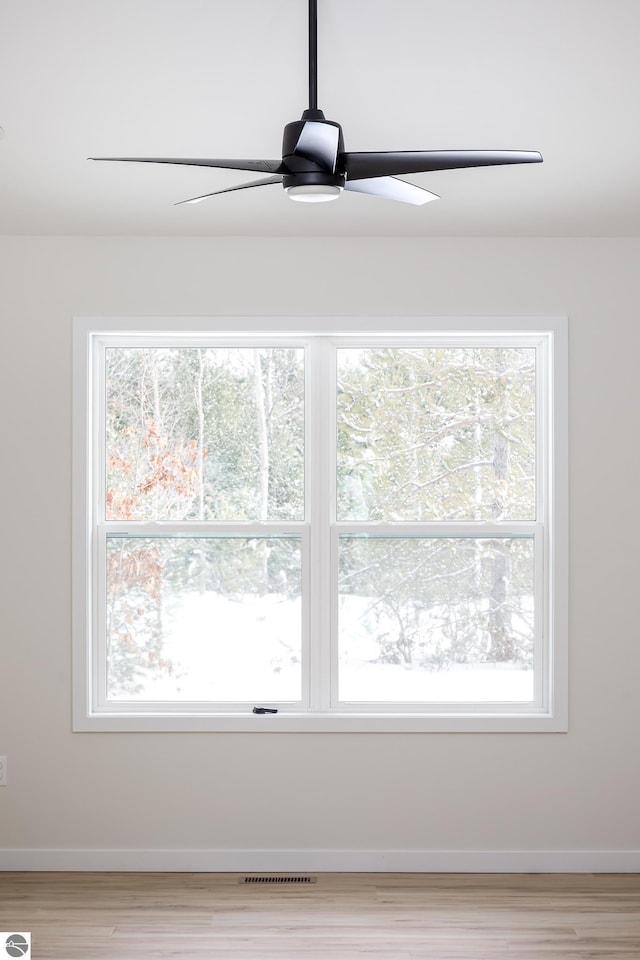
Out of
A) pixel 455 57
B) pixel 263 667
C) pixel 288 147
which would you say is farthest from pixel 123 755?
pixel 455 57

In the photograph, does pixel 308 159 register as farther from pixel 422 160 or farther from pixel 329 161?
pixel 422 160

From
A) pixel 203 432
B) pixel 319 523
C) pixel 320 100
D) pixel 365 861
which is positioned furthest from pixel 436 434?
pixel 365 861

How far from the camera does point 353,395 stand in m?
3.87

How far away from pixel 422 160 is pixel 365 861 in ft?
9.63

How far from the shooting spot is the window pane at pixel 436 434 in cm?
386

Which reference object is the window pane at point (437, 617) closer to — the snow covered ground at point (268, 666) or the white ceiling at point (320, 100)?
the snow covered ground at point (268, 666)

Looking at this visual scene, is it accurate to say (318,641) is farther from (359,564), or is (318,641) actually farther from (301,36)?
(301,36)

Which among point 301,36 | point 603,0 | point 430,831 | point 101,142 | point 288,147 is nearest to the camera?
point 288,147

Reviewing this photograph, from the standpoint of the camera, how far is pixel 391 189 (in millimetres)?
2264

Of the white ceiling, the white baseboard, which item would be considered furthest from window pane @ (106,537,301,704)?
the white ceiling

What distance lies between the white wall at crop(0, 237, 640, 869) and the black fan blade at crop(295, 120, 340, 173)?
5.87 feet

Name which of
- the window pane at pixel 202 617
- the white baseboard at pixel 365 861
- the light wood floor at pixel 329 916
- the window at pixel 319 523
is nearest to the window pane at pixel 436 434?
the window at pixel 319 523

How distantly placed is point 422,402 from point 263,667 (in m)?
1.41

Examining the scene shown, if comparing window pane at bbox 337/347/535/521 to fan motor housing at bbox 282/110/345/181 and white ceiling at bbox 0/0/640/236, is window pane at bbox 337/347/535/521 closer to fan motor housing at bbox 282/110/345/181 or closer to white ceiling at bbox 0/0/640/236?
white ceiling at bbox 0/0/640/236
